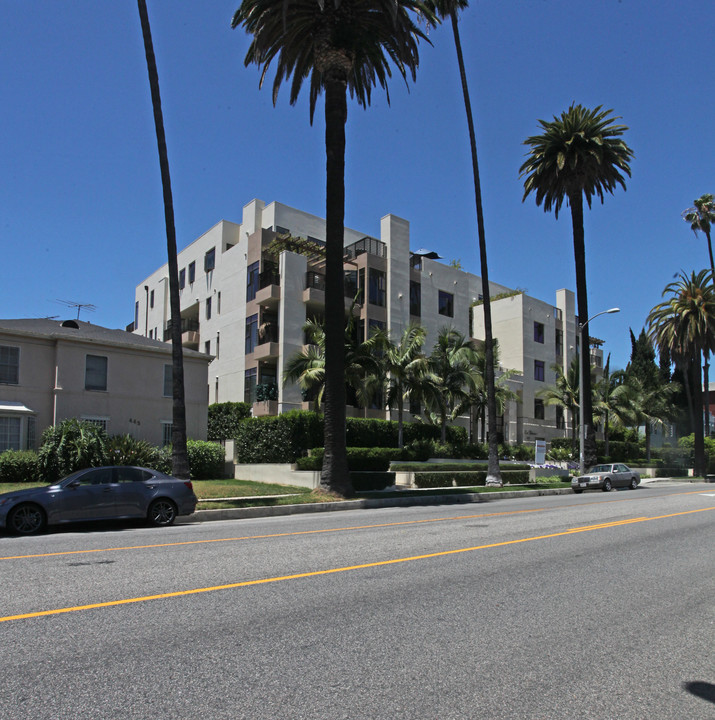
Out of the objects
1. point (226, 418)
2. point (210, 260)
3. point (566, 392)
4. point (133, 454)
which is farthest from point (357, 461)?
point (566, 392)

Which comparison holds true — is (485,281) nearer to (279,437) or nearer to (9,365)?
(279,437)

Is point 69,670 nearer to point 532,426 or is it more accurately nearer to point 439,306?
point 439,306

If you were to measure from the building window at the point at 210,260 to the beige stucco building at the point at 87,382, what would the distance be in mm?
15591

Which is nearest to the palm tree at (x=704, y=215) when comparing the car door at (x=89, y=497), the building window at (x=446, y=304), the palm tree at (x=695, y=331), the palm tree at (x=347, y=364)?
the palm tree at (x=695, y=331)

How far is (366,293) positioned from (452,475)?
14956 mm

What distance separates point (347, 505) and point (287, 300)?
A: 19521 mm

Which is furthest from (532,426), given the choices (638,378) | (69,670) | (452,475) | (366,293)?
(69,670)

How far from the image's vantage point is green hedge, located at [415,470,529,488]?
97.6 ft

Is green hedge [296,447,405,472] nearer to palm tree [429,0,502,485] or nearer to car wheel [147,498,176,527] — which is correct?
palm tree [429,0,502,485]

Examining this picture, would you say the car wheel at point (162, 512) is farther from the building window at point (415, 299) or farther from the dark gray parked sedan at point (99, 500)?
the building window at point (415, 299)

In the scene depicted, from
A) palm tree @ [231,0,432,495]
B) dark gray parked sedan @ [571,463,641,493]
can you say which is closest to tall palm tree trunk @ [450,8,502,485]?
dark gray parked sedan @ [571,463,641,493]

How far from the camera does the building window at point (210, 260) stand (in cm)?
4672

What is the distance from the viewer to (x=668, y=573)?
29.2ft

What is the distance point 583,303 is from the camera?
38.3 metres
